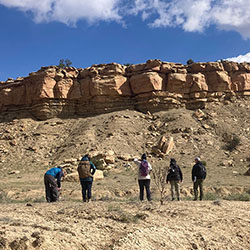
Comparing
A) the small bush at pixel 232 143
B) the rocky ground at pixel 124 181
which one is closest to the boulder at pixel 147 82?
the rocky ground at pixel 124 181

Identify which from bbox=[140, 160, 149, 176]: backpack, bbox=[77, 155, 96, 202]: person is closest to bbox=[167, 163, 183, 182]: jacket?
bbox=[140, 160, 149, 176]: backpack

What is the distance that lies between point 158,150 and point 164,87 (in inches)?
487

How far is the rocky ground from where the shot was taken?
17.6 ft

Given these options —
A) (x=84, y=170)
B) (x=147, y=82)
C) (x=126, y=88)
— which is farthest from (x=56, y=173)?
(x=126, y=88)

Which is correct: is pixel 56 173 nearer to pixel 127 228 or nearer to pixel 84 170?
pixel 84 170

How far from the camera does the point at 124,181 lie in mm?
19000

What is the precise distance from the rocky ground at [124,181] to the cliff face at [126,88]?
172 cm

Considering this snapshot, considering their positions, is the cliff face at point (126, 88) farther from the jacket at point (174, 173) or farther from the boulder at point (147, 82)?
the jacket at point (174, 173)

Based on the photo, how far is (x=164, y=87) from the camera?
36125 mm

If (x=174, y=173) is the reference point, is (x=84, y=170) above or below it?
above

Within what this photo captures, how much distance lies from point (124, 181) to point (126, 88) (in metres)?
19.7

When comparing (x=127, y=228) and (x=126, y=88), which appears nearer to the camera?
(x=127, y=228)

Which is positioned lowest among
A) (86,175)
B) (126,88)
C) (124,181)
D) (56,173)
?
(124,181)

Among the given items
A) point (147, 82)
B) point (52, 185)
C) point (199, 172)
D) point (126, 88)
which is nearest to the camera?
point (52, 185)
